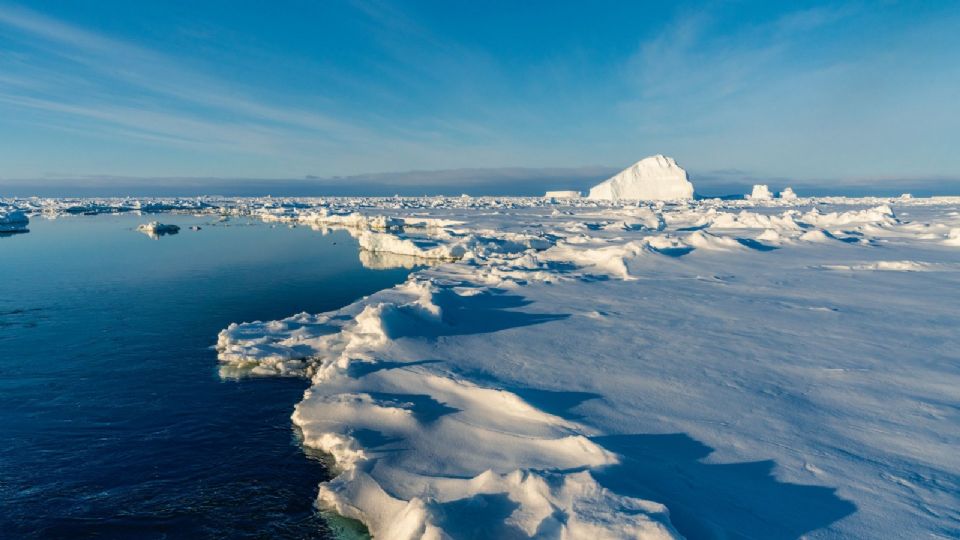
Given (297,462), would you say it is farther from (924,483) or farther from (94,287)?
(94,287)

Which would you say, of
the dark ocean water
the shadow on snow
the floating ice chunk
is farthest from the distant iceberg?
the floating ice chunk

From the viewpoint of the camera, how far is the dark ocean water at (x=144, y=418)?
6.09 m

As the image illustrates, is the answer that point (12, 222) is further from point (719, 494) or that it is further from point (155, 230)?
point (719, 494)

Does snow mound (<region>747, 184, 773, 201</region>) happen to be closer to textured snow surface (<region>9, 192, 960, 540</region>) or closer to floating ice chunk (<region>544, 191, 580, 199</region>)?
floating ice chunk (<region>544, 191, 580, 199</region>)

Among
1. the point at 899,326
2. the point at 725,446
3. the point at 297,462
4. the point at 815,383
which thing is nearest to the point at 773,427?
the point at 725,446

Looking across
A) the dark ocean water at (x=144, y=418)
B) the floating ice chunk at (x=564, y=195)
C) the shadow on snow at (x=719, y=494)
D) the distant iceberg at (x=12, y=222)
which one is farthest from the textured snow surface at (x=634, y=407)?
the floating ice chunk at (x=564, y=195)

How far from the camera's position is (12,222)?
46.1m

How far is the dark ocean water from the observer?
20.0 feet

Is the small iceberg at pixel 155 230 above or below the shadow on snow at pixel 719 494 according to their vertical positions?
above

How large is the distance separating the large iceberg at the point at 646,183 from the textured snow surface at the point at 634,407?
95923 mm

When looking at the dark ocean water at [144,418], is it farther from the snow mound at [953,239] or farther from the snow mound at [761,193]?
the snow mound at [761,193]

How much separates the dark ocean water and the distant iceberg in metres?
33.1

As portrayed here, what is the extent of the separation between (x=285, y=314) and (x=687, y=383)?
12.0m

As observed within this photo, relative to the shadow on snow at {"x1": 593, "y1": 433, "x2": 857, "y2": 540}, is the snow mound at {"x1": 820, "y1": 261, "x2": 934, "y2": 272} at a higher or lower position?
higher
